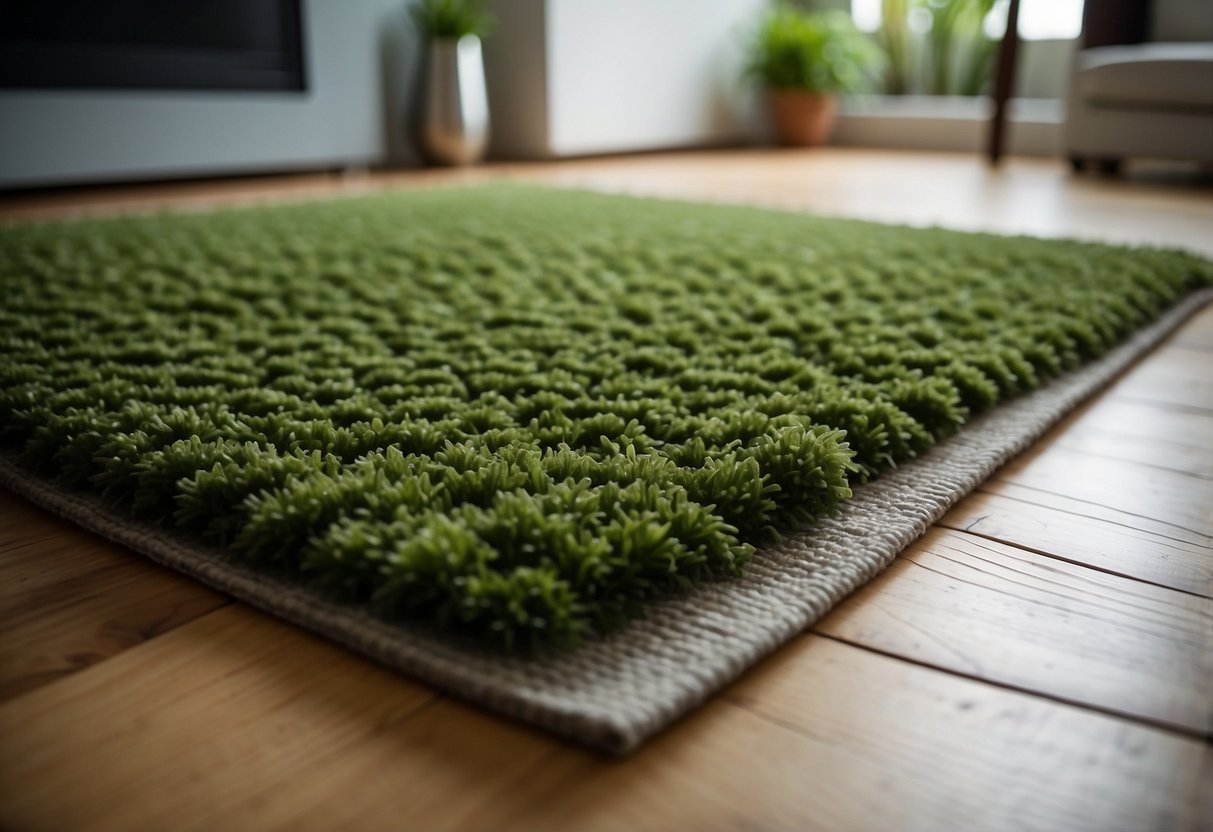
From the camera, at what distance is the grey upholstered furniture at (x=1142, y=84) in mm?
2652

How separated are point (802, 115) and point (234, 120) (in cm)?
231

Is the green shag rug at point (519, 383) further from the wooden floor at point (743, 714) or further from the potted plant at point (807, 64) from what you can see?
the potted plant at point (807, 64)

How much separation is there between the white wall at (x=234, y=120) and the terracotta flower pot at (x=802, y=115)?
1.53 meters

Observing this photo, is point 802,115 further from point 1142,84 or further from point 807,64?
point 1142,84

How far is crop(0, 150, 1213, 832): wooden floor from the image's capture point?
429 mm

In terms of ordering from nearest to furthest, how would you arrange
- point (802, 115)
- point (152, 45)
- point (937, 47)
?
point (152, 45) < point (802, 115) < point (937, 47)

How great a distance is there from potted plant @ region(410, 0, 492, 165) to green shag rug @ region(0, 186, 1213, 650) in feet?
5.96

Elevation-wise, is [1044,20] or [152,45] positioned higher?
[1044,20]

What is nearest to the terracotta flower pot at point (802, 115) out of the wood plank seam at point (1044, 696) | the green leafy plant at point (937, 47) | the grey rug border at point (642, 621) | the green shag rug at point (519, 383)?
the green leafy plant at point (937, 47)

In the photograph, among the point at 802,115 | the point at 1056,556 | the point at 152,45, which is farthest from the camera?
the point at 802,115

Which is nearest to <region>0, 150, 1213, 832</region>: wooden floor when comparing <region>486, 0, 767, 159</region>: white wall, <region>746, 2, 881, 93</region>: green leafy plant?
<region>486, 0, 767, 159</region>: white wall

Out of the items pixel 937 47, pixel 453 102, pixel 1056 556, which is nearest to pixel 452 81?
pixel 453 102

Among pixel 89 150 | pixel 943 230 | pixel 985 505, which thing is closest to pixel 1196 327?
pixel 943 230

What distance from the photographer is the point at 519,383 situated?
0.88 metres
